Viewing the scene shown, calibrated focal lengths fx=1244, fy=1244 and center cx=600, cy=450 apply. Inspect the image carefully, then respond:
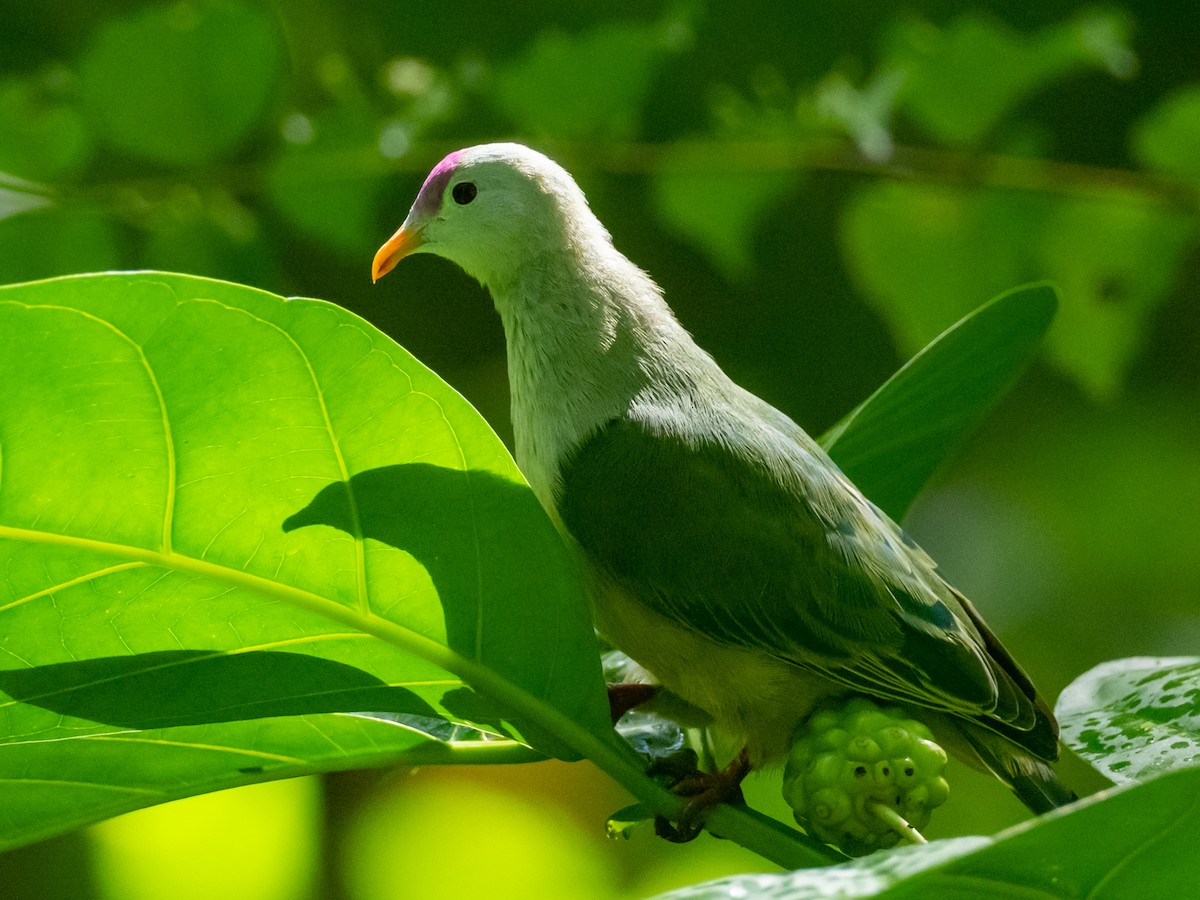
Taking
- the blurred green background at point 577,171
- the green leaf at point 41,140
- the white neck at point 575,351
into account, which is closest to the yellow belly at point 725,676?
the white neck at point 575,351

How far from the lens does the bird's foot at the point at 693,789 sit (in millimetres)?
1078

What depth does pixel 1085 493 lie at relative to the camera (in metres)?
3.33

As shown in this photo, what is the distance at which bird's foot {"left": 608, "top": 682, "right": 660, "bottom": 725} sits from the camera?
1417 mm

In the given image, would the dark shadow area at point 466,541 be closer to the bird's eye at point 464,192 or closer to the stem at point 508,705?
the stem at point 508,705

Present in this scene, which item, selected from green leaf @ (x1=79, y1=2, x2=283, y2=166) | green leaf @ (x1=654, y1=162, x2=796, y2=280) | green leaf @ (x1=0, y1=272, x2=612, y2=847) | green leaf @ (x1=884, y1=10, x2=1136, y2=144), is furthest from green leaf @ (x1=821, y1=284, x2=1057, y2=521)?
green leaf @ (x1=79, y1=2, x2=283, y2=166)

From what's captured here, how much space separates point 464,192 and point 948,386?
65cm

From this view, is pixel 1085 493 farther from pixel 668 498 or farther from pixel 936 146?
pixel 668 498

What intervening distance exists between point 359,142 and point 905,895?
183 cm

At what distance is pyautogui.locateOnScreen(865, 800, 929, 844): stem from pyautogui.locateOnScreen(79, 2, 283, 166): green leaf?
5.58 ft

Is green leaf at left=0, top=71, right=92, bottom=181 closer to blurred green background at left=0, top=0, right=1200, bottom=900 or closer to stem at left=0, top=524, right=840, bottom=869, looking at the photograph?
blurred green background at left=0, top=0, right=1200, bottom=900

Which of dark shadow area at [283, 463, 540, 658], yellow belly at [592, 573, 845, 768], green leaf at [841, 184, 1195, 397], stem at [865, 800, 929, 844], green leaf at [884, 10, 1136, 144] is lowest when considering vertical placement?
stem at [865, 800, 929, 844]

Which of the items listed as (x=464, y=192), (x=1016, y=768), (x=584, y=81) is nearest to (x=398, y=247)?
(x=464, y=192)

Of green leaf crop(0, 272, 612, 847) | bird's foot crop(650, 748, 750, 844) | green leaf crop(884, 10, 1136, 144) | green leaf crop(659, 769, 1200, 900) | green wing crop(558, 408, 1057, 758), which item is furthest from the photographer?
green leaf crop(884, 10, 1136, 144)

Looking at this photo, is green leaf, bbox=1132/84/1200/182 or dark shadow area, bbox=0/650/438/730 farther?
green leaf, bbox=1132/84/1200/182
